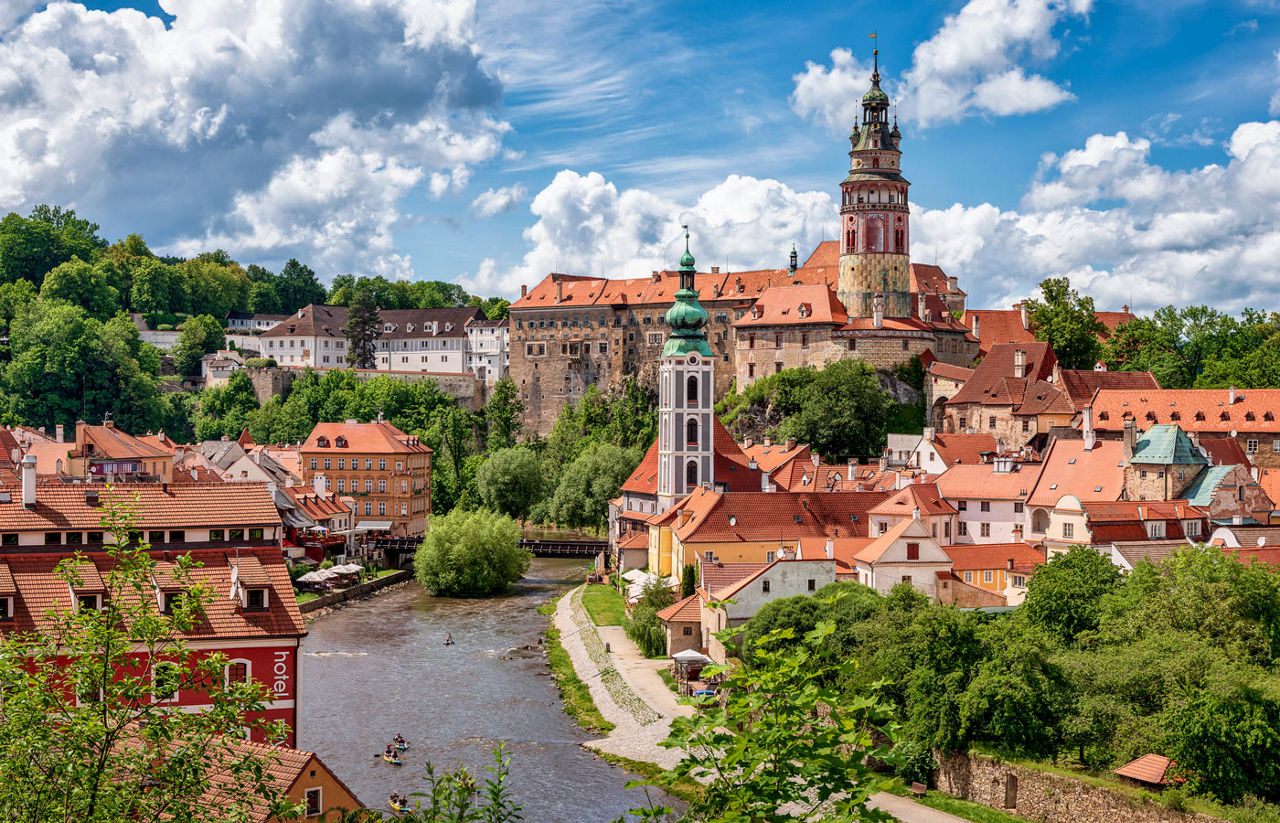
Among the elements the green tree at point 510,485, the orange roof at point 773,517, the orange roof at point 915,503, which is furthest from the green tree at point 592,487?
the orange roof at point 915,503

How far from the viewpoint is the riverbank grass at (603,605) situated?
157 feet

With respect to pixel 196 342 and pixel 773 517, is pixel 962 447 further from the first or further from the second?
pixel 196 342

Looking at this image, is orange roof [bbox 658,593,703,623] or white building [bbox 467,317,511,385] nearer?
orange roof [bbox 658,593,703,623]

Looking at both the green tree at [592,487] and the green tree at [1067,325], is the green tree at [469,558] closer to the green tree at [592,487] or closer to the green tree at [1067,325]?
the green tree at [592,487]

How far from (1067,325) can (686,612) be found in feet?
129

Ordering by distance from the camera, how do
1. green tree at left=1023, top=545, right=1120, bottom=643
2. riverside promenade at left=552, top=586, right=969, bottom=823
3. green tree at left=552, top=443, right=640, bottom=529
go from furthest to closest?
green tree at left=552, top=443, right=640, bottom=529, green tree at left=1023, top=545, right=1120, bottom=643, riverside promenade at left=552, top=586, right=969, bottom=823

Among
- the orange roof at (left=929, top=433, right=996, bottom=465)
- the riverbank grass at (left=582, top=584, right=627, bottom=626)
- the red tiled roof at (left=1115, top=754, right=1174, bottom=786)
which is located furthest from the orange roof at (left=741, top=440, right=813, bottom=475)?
the red tiled roof at (left=1115, top=754, right=1174, bottom=786)

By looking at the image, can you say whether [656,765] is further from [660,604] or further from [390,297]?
[390,297]

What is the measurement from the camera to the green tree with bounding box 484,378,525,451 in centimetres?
9369

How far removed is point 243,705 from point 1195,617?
25857 mm

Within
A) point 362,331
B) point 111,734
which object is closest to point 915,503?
point 111,734

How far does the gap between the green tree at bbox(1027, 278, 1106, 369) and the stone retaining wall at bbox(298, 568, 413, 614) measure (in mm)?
36481

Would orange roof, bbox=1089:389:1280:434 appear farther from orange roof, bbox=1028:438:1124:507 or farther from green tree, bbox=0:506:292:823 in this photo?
green tree, bbox=0:506:292:823

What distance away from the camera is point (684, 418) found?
57906 mm
